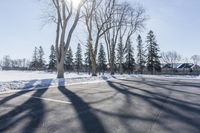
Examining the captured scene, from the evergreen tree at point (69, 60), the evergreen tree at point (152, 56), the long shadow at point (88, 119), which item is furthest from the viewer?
the evergreen tree at point (69, 60)

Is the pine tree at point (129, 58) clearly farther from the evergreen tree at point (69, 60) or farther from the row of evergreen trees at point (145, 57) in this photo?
the evergreen tree at point (69, 60)

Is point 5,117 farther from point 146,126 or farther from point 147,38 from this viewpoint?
point 147,38

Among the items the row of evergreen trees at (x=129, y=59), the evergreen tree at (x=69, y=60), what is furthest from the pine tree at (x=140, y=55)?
the evergreen tree at (x=69, y=60)

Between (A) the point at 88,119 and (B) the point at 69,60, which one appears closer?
(A) the point at 88,119

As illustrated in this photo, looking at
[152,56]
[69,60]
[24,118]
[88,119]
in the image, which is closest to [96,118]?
[88,119]

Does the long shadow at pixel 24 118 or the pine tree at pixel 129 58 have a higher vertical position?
the pine tree at pixel 129 58

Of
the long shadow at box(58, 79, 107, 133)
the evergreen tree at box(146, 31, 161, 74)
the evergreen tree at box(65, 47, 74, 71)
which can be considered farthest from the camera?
the evergreen tree at box(65, 47, 74, 71)

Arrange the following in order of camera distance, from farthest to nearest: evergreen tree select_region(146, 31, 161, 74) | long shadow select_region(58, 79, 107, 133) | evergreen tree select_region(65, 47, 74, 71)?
1. evergreen tree select_region(65, 47, 74, 71)
2. evergreen tree select_region(146, 31, 161, 74)
3. long shadow select_region(58, 79, 107, 133)

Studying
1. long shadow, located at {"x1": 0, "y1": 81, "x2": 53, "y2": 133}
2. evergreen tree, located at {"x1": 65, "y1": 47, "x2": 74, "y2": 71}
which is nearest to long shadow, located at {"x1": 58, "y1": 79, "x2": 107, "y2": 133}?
long shadow, located at {"x1": 0, "y1": 81, "x2": 53, "y2": 133}

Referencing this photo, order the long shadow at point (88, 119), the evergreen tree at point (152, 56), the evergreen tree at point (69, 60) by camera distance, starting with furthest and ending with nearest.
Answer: the evergreen tree at point (69, 60), the evergreen tree at point (152, 56), the long shadow at point (88, 119)

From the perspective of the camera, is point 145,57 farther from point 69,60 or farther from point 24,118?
point 24,118

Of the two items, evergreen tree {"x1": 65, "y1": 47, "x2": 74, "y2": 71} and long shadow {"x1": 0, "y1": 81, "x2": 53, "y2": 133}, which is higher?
evergreen tree {"x1": 65, "y1": 47, "x2": 74, "y2": 71}

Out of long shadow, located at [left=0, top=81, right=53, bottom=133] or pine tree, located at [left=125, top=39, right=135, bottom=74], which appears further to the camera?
pine tree, located at [left=125, top=39, right=135, bottom=74]

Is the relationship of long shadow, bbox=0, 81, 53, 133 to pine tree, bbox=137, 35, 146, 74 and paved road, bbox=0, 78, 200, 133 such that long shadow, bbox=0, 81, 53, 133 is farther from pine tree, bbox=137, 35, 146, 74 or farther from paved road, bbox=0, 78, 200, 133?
pine tree, bbox=137, 35, 146, 74
